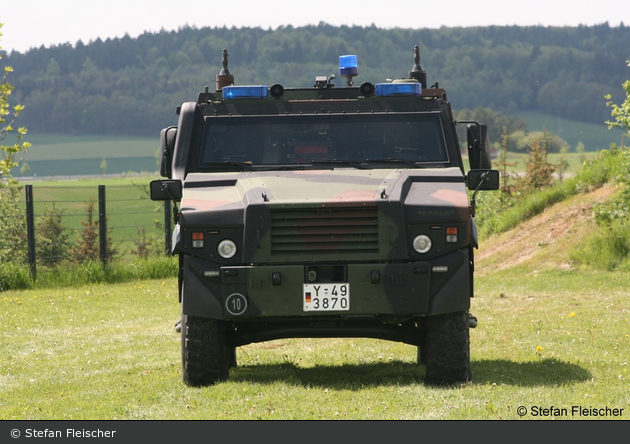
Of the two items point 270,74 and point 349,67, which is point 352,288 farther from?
point 270,74

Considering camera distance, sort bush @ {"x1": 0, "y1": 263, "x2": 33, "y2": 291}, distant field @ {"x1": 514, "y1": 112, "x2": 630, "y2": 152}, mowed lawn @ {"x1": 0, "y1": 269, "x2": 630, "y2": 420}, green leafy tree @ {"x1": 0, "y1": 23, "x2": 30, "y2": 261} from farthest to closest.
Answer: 1. distant field @ {"x1": 514, "y1": 112, "x2": 630, "y2": 152}
2. green leafy tree @ {"x1": 0, "y1": 23, "x2": 30, "y2": 261}
3. bush @ {"x1": 0, "y1": 263, "x2": 33, "y2": 291}
4. mowed lawn @ {"x1": 0, "y1": 269, "x2": 630, "y2": 420}

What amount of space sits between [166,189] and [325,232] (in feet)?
4.51

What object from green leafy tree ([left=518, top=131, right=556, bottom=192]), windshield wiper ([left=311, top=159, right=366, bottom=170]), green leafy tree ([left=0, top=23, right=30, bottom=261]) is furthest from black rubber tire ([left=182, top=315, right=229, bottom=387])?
green leafy tree ([left=518, top=131, right=556, bottom=192])

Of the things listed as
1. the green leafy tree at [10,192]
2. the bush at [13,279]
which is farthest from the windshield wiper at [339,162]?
the green leafy tree at [10,192]

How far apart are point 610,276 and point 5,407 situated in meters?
12.2

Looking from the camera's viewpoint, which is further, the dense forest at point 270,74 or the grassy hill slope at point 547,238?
the dense forest at point 270,74

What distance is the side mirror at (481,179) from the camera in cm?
745

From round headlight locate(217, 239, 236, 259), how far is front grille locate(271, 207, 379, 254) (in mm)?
304

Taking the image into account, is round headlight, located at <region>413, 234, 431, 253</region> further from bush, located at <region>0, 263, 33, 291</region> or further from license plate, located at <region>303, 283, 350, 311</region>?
bush, located at <region>0, 263, 33, 291</region>

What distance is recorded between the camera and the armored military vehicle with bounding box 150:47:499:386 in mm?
6895

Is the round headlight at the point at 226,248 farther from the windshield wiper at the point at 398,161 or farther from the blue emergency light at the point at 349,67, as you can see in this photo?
the blue emergency light at the point at 349,67

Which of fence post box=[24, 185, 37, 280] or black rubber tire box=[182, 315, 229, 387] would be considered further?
fence post box=[24, 185, 37, 280]

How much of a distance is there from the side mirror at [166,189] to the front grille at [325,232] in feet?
3.21

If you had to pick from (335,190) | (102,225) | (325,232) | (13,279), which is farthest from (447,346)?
(102,225)
